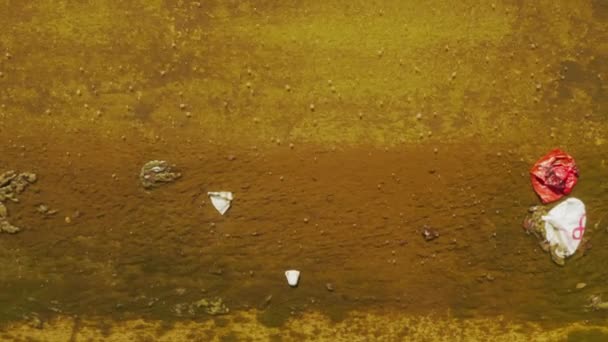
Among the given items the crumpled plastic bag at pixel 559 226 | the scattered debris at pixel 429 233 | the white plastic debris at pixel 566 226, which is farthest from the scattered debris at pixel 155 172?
the white plastic debris at pixel 566 226

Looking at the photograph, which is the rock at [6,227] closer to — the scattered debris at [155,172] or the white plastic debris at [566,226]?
the scattered debris at [155,172]

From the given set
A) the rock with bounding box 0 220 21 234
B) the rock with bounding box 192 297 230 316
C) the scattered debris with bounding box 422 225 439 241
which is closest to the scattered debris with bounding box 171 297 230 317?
the rock with bounding box 192 297 230 316

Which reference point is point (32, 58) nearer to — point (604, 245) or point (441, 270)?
point (441, 270)

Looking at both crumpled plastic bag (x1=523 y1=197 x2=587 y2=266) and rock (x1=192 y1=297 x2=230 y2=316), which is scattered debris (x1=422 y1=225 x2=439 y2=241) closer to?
crumpled plastic bag (x1=523 y1=197 x2=587 y2=266)

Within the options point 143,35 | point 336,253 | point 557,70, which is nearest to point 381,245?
point 336,253

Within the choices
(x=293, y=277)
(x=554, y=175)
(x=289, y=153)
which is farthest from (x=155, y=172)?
(x=554, y=175)

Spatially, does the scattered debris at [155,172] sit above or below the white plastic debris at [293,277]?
above
